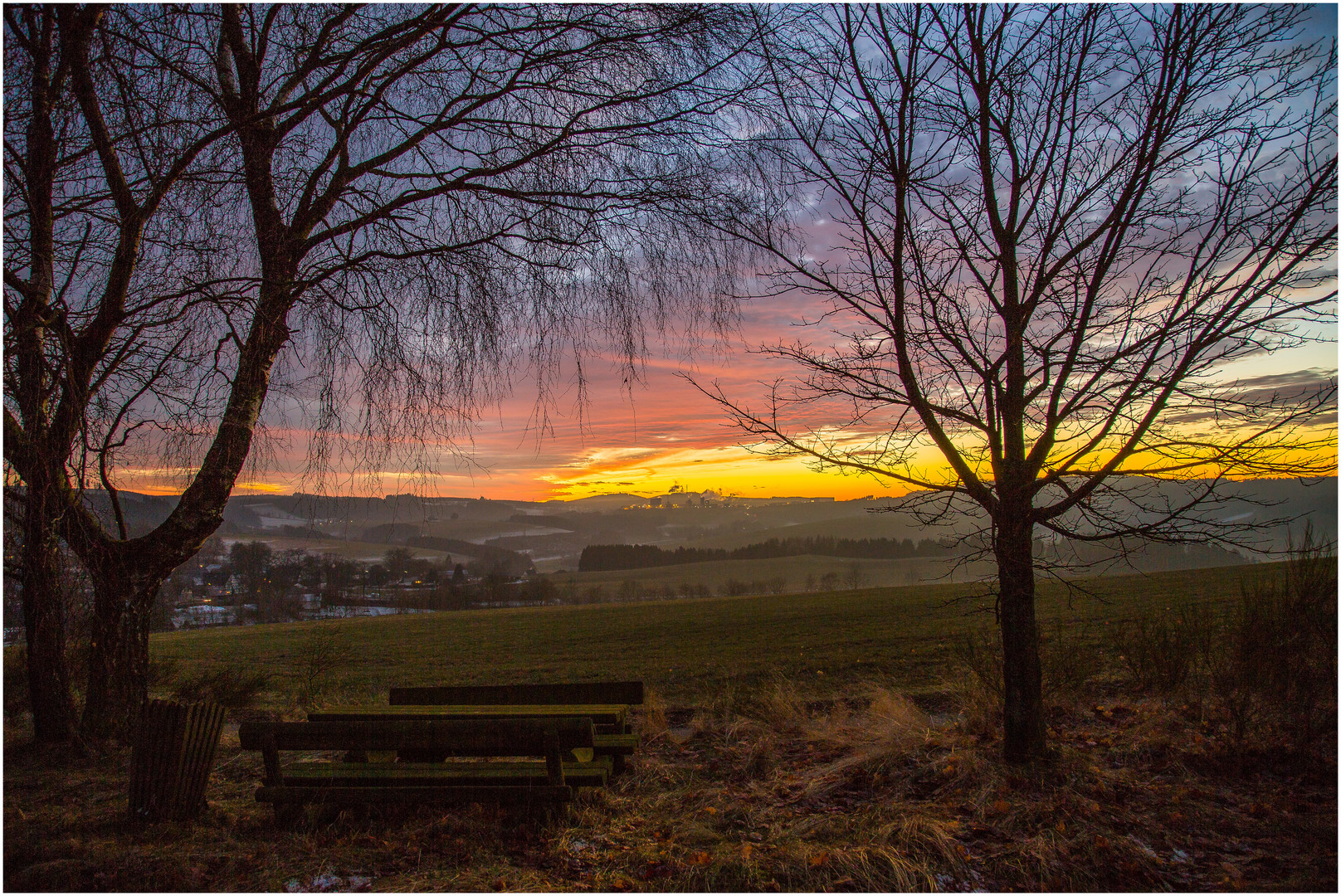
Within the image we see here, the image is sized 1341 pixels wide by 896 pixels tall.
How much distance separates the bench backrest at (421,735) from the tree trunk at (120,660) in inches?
72.7

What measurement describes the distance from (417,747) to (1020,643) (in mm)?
3922

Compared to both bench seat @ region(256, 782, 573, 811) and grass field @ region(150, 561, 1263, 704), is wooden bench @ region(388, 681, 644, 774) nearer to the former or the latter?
bench seat @ region(256, 782, 573, 811)

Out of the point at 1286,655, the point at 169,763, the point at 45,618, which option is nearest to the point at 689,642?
the point at 1286,655

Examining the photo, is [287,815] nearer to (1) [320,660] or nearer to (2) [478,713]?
(2) [478,713]

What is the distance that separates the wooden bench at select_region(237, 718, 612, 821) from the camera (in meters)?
4.18

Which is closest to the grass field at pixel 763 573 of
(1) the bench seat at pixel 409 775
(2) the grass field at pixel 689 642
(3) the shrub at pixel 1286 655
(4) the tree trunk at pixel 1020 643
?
(2) the grass field at pixel 689 642

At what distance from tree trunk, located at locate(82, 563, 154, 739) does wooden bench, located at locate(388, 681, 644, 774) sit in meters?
1.97

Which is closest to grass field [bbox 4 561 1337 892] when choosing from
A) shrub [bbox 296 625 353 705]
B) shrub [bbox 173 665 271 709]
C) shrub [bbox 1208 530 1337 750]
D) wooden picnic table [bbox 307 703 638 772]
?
shrub [bbox 1208 530 1337 750]

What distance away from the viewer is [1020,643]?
15.5ft

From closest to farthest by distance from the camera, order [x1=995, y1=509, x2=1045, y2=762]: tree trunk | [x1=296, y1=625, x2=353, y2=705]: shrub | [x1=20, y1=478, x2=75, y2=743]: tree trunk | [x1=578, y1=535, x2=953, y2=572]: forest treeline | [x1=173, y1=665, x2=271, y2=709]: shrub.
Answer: [x1=20, y1=478, x2=75, y2=743]: tree trunk
[x1=995, y1=509, x2=1045, y2=762]: tree trunk
[x1=173, y1=665, x2=271, y2=709]: shrub
[x1=296, y1=625, x2=353, y2=705]: shrub
[x1=578, y1=535, x2=953, y2=572]: forest treeline

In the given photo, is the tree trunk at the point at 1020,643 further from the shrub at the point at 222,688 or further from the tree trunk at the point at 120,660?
the shrub at the point at 222,688

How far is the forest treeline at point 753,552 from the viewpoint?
127375 mm

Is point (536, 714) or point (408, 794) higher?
point (536, 714)

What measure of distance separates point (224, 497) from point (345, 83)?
323 cm
